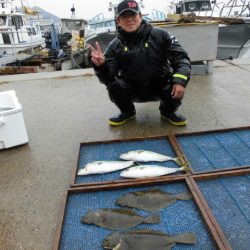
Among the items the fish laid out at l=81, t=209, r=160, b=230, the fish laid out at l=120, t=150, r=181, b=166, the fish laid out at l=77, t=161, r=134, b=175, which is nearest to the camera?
the fish laid out at l=81, t=209, r=160, b=230

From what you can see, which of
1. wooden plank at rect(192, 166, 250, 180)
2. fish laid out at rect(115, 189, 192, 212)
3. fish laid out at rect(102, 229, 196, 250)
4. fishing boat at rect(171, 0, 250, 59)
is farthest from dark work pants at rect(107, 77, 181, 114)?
fishing boat at rect(171, 0, 250, 59)

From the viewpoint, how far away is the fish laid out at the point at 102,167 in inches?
104

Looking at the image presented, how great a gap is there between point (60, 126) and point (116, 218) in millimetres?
2071

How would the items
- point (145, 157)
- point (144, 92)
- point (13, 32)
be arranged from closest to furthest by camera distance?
point (145, 157) → point (144, 92) → point (13, 32)

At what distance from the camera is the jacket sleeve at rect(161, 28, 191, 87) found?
3158 millimetres

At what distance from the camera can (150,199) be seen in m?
2.24

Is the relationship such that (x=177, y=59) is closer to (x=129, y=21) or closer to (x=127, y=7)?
(x=129, y=21)

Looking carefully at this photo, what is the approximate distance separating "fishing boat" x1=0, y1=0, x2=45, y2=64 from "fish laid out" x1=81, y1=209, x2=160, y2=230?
19759 mm

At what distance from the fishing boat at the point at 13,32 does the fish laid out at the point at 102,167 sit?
1914 cm

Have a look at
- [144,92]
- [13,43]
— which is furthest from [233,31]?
[13,43]

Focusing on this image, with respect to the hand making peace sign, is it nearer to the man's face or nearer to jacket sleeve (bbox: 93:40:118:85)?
jacket sleeve (bbox: 93:40:118:85)

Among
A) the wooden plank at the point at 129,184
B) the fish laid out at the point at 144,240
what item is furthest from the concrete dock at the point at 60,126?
the fish laid out at the point at 144,240

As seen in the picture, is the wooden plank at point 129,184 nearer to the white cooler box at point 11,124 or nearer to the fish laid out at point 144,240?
the fish laid out at point 144,240

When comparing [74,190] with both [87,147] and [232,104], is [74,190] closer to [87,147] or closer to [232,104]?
[87,147]
